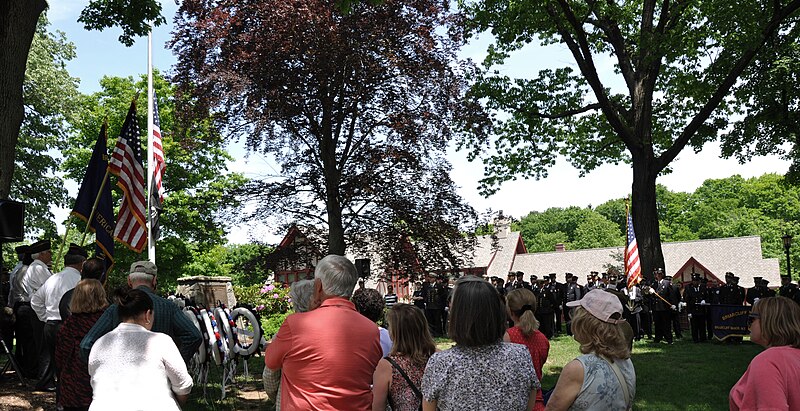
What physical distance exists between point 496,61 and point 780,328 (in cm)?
2340

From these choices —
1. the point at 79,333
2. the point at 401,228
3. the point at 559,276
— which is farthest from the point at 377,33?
the point at 559,276

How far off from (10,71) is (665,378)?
37.9 ft

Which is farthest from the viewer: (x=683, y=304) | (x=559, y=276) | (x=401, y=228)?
(x=559, y=276)

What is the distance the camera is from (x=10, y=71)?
9070 mm

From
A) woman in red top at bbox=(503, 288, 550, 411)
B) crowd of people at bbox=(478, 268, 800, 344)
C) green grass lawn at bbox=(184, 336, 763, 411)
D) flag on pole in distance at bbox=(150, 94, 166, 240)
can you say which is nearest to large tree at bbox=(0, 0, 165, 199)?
green grass lawn at bbox=(184, 336, 763, 411)

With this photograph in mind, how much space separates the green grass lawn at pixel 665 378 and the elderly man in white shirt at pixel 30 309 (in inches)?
112

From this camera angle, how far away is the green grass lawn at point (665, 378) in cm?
1024

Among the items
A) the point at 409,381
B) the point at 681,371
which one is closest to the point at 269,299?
the point at 681,371

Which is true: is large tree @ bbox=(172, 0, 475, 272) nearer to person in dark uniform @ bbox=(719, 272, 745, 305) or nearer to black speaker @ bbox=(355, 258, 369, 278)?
black speaker @ bbox=(355, 258, 369, 278)

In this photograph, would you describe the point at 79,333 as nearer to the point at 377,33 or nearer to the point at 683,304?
the point at 377,33

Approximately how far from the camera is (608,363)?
3783 millimetres

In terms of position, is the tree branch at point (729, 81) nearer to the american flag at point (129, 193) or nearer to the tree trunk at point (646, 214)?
the tree trunk at point (646, 214)

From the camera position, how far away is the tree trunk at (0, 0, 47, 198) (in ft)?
29.6

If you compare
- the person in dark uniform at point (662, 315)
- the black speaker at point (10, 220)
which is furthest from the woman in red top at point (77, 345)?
the person in dark uniform at point (662, 315)
